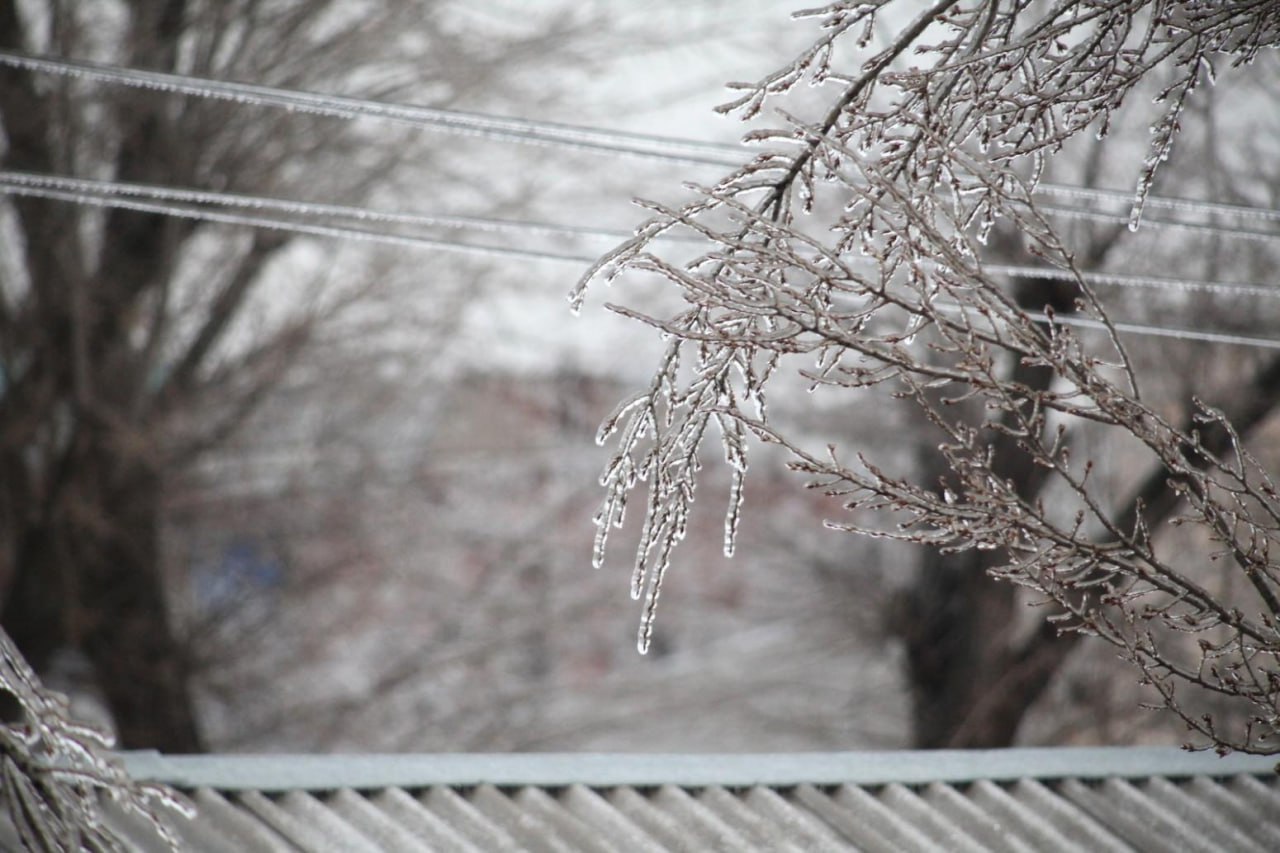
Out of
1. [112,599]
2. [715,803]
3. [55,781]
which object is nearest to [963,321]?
[715,803]

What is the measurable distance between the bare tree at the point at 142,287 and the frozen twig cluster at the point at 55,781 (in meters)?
8.74

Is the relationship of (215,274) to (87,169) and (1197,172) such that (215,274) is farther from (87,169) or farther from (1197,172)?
(1197,172)

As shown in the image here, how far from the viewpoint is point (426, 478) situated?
16.0 metres

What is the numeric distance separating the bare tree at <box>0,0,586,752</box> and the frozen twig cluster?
8.74 meters

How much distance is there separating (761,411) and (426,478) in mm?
12490

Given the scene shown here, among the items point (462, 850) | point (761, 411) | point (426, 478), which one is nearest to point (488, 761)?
point (462, 850)

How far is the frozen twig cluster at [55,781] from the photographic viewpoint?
2.85 metres

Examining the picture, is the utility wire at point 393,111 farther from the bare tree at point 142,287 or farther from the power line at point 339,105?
the bare tree at point 142,287

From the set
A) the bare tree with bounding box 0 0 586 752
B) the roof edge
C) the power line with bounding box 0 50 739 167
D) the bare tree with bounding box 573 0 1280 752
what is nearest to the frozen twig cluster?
the bare tree with bounding box 573 0 1280 752

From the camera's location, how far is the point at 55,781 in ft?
9.89

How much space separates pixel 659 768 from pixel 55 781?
111 inches

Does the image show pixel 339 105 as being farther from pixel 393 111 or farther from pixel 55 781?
pixel 55 781

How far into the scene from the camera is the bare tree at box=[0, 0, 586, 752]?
39.0 feet

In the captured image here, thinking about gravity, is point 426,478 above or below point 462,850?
above
